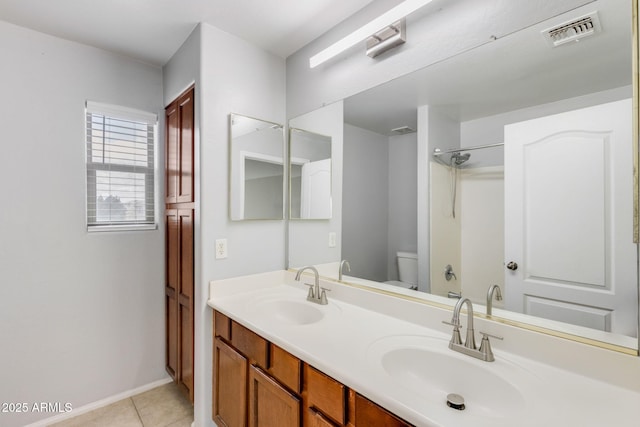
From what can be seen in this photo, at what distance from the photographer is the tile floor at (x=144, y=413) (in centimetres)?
189

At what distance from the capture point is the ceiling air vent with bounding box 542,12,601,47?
3.16 ft

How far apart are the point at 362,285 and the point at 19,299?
201 cm

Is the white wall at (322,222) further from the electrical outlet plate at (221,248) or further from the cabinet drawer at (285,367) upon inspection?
the cabinet drawer at (285,367)

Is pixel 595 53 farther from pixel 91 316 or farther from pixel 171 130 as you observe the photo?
pixel 91 316

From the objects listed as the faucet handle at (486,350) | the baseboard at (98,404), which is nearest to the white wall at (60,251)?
the baseboard at (98,404)

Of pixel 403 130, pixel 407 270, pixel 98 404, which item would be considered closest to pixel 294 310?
pixel 407 270

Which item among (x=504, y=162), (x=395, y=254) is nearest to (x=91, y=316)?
(x=395, y=254)

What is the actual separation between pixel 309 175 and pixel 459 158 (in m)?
1.00

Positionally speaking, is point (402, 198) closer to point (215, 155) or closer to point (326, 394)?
point (326, 394)

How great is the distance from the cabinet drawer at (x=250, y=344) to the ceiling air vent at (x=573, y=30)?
1.60 meters

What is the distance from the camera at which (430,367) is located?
110cm

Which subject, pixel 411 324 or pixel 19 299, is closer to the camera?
pixel 411 324

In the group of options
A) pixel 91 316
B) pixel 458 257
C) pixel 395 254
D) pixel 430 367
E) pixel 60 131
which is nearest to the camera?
pixel 430 367

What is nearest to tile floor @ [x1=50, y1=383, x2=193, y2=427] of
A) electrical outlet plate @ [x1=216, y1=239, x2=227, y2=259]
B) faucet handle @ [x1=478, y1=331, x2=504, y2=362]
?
electrical outlet plate @ [x1=216, y1=239, x2=227, y2=259]
